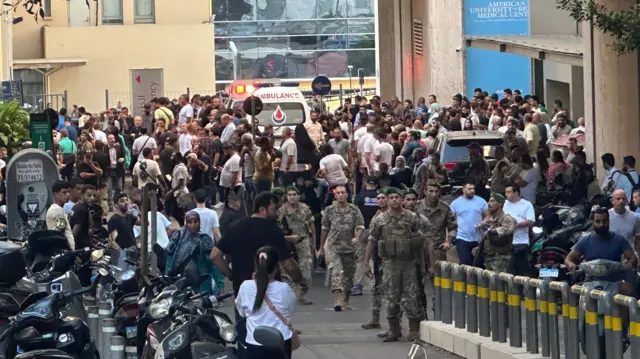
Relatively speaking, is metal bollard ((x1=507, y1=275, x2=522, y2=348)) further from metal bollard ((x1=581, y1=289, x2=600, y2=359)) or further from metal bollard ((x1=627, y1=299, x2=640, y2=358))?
metal bollard ((x1=627, y1=299, x2=640, y2=358))

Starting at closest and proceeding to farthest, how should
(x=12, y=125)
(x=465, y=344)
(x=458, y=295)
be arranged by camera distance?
(x=465, y=344), (x=458, y=295), (x=12, y=125)

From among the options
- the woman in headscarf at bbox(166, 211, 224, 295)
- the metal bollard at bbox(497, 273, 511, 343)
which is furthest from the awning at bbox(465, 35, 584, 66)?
the metal bollard at bbox(497, 273, 511, 343)

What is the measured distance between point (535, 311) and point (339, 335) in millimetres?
3938

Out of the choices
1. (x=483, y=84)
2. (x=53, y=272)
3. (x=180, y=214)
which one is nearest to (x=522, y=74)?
(x=483, y=84)

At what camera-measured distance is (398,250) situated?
1599 centimetres

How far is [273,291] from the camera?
1120cm

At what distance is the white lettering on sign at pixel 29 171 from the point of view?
22.4 meters

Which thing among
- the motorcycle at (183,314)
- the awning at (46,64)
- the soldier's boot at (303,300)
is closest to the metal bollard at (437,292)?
the soldier's boot at (303,300)

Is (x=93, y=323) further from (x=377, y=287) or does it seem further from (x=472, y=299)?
(x=472, y=299)

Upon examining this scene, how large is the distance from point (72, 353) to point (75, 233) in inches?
261

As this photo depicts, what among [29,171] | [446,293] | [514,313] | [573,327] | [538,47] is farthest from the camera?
[538,47]

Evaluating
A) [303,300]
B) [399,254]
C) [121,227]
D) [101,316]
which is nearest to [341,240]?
[303,300]

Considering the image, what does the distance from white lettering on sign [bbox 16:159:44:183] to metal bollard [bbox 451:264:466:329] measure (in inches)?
345

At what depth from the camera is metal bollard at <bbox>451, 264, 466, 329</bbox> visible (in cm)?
1552
